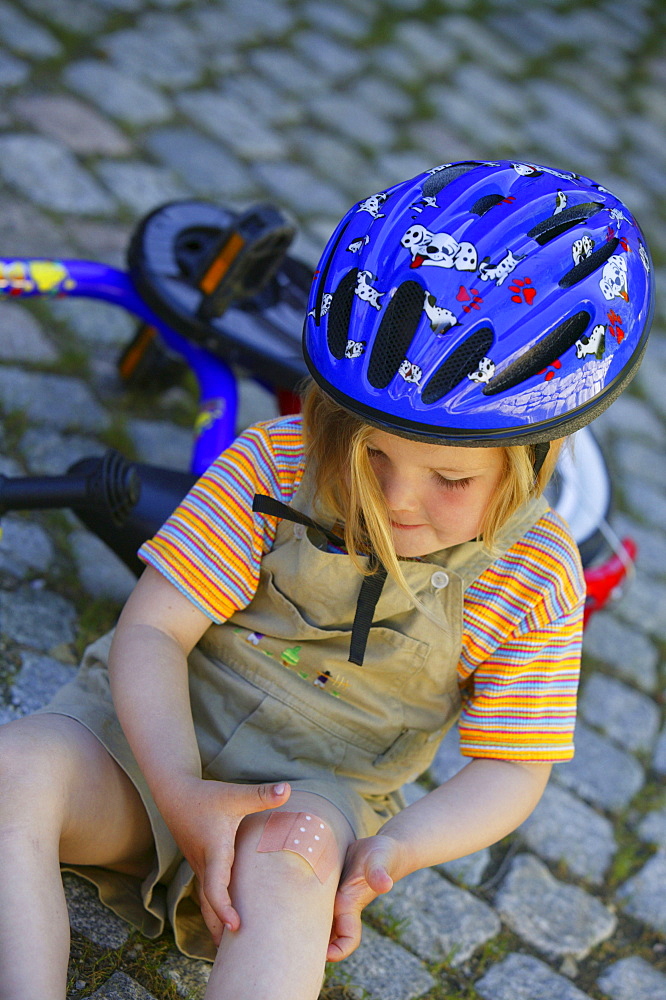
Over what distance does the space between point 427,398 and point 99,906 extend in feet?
3.19

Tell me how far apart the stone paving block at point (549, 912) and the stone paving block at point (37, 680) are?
3.19ft

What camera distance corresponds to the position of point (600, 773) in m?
2.59

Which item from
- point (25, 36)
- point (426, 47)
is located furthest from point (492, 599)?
point (426, 47)

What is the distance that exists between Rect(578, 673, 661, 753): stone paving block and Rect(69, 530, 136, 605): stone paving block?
1.19 m

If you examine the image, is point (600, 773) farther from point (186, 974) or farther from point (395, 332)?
point (395, 332)

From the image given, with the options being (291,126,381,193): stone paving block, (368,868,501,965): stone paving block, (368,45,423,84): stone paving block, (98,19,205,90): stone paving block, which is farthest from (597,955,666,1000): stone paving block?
(368,45,423,84): stone paving block

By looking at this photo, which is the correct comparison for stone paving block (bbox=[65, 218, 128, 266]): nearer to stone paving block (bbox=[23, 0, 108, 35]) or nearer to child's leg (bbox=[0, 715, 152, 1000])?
stone paving block (bbox=[23, 0, 108, 35])

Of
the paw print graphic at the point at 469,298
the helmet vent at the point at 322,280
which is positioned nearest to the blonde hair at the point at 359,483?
the helmet vent at the point at 322,280

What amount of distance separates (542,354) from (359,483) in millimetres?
315

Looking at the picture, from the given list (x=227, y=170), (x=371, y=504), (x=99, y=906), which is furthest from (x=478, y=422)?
(x=227, y=170)

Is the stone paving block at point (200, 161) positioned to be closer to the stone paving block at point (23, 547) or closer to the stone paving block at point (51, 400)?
the stone paving block at point (51, 400)

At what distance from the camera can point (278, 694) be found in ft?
5.70

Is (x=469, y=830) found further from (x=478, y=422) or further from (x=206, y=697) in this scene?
(x=478, y=422)

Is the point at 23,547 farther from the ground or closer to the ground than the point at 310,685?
closer to the ground
